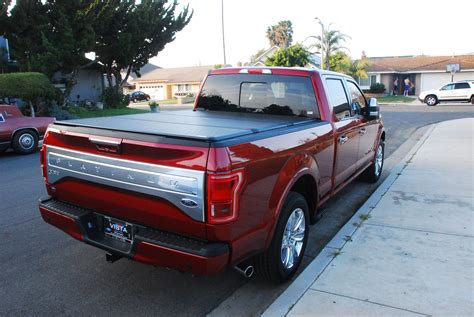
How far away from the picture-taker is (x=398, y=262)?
4039 mm

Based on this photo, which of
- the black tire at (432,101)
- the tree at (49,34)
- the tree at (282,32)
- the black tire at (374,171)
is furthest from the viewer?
the tree at (282,32)

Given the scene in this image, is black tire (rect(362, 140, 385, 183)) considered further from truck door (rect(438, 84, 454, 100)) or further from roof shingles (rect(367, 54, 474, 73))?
roof shingles (rect(367, 54, 474, 73))

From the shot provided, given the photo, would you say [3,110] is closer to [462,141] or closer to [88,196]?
[88,196]

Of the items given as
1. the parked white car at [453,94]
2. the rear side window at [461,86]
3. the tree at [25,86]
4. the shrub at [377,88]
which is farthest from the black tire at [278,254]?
the shrub at [377,88]

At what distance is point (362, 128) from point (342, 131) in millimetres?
1112

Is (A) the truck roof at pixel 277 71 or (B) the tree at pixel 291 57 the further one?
(B) the tree at pixel 291 57

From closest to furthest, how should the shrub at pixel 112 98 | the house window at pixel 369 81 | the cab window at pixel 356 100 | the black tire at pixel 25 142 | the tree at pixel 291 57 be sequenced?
1. the cab window at pixel 356 100
2. the black tire at pixel 25 142
3. the shrub at pixel 112 98
4. the tree at pixel 291 57
5. the house window at pixel 369 81

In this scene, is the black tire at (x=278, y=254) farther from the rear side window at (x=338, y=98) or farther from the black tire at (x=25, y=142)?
the black tire at (x=25, y=142)

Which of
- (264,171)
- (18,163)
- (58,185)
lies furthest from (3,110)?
(264,171)

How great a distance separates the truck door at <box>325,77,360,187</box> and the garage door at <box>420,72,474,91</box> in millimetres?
43574

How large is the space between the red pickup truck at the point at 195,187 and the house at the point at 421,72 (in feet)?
145

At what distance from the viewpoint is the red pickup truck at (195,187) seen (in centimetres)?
277

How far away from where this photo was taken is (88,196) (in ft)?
11.1

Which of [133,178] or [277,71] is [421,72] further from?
[133,178]
